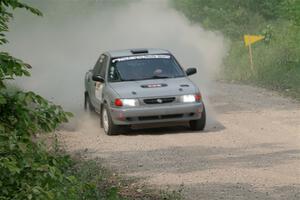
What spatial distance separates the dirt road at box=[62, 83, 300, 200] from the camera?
31.8ft

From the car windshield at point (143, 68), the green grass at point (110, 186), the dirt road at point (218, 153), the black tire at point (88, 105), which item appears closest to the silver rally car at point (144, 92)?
the car windshield at point (143, 68)

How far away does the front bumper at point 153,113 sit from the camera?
45.8 ft

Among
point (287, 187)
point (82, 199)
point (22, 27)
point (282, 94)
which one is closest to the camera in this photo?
point (82, 199)

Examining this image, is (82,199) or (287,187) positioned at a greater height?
(82,199)

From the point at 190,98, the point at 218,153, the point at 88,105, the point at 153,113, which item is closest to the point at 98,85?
the point at 88,105

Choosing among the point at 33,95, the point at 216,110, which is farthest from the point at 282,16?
the point at 33,95

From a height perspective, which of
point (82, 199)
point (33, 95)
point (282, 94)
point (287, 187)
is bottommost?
point (282, 94)

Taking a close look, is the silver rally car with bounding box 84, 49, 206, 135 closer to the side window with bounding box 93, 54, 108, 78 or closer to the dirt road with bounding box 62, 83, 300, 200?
the side window with bounding box 93, 54, 108, 78

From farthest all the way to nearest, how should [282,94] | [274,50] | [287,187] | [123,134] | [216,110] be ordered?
[274,50], [282,94], [216,110], [123,134], [287,187]

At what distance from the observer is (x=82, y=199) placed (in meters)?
8.45

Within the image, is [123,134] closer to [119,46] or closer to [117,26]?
[119,46]

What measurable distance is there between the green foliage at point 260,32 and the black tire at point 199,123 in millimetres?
7346

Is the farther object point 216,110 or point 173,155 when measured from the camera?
point 216,110

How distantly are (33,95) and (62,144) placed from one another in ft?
28.4
